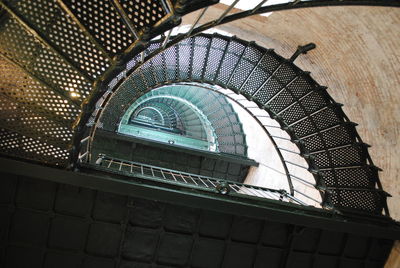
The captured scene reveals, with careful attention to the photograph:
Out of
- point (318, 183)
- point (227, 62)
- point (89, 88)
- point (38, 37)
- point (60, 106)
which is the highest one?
point (227, 62)

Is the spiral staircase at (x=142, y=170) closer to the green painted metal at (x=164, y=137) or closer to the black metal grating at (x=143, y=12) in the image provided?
the black metal grating at (x=143, y=12)

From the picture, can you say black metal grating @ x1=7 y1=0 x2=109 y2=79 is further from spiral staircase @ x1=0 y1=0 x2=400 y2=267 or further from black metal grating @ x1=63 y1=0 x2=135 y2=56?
black metal grating @ x1=63 y1=0 x2=135 y2=56

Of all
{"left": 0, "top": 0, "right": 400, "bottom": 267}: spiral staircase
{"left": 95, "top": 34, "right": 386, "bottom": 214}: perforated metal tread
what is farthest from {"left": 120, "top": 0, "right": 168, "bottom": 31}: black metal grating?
{"left": 95, "top": 34, "right": 386, "bottom": 214}: perforated metal tread

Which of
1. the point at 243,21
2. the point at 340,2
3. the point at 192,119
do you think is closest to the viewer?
the point at 340,2

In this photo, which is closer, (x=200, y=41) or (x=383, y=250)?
(x=383, y=250)

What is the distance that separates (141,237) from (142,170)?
1.30 meters

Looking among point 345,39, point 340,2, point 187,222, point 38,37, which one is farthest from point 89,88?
point 345,39

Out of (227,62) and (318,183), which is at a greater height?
(227,62)

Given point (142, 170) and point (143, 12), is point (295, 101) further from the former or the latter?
point (143, 12)

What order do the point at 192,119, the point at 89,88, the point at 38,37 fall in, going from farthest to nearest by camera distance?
the point at 192,119, the point at 89,88, the point at 38,37

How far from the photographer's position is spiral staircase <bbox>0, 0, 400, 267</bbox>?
3047 millimetres

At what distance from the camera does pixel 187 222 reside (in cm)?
479

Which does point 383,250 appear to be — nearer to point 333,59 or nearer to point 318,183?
point 318,183

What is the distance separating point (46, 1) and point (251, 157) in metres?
9.77
